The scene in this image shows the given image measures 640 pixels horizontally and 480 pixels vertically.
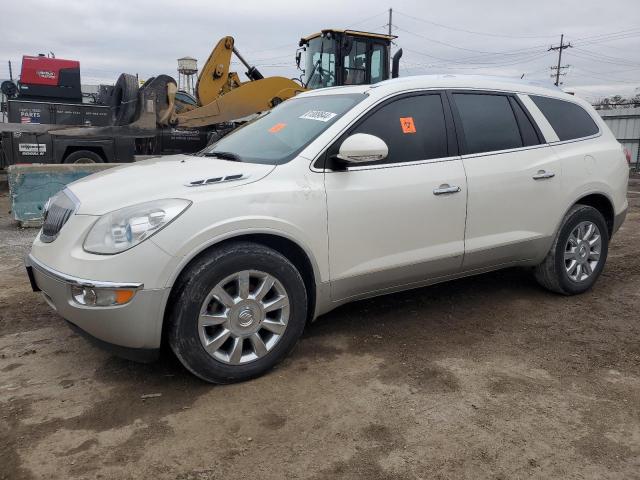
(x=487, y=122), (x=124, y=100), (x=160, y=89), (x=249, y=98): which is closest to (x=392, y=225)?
(x=487, y=122)

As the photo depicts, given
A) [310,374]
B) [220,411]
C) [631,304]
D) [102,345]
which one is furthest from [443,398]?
[631,304]

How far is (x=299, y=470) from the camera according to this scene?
238 centimetres

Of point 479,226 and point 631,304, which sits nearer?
point 479,226

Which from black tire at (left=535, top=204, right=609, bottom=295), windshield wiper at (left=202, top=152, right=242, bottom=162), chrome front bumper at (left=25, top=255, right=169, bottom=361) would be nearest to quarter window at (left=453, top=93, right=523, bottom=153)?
black tire at (left=535, top=204, right=609, bottom=295)

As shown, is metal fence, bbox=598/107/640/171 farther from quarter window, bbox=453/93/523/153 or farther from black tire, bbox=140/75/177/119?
quarter window, bbox=453/93/523/153

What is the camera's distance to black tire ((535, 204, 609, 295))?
4457 millimetres

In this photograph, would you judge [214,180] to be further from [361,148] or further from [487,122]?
[487,122]

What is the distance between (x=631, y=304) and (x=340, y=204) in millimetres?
2888

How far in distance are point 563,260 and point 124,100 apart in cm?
1115

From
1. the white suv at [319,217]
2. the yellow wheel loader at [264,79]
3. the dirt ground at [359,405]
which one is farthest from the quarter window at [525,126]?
the yellow wheel loader at [264,79]

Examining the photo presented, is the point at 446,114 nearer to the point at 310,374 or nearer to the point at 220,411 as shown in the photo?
the point at 310,374

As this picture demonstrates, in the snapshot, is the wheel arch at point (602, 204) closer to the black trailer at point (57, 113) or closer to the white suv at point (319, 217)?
the white suv at point (319, 217)

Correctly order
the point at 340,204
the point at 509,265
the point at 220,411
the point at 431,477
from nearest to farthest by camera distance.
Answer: the point at 431,477 < the point at 220,411 < the point at 340,204 < the point at 509,265

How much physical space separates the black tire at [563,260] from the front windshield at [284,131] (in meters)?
2.09
